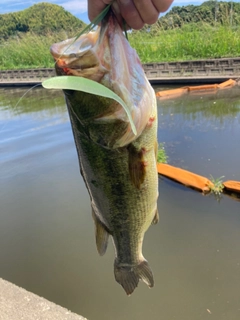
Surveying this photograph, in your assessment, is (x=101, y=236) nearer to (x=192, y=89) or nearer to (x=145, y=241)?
(x=145, y=241)

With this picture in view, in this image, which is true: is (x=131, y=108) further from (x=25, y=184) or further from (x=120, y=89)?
(x=25, y=184)

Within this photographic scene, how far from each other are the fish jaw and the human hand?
0.04 m

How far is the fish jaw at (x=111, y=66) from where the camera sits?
3.32 ft

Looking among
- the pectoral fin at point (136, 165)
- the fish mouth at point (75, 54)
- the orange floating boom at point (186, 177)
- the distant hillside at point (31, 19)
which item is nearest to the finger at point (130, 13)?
the fish mouth at point (75, 54)

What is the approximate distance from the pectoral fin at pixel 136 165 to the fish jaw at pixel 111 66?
0.08 metres

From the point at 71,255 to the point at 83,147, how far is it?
10.1 feet

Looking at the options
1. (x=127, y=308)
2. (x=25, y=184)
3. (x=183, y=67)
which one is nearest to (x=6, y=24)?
(x=183, y=67)

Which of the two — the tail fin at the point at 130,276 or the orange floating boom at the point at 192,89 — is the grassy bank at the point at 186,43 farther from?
the tail fin at the point at 130,276

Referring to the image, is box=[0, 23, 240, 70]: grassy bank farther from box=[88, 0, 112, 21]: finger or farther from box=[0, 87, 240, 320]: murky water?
box=[88, 0, 112, 21]: finger

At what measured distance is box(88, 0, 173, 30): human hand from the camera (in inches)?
40.0

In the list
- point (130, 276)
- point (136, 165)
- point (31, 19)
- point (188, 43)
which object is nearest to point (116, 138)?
point (136, 165)

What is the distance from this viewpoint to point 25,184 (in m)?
6.01

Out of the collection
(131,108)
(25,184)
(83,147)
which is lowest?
(25,184)

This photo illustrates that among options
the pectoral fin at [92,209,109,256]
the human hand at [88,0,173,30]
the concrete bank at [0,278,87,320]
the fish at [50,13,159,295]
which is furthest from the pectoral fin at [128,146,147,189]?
the concrete bank at [0,278,87,320]
